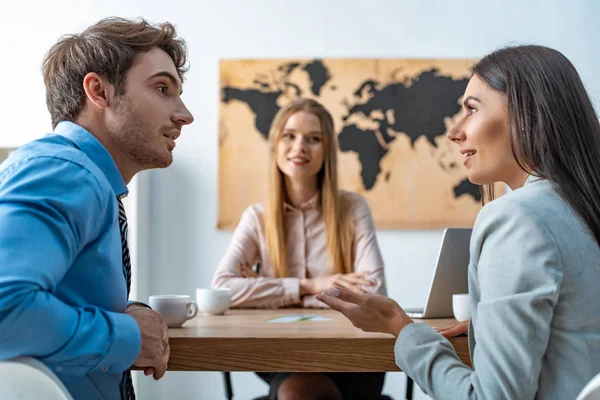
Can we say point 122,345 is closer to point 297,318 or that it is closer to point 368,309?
point 368,309

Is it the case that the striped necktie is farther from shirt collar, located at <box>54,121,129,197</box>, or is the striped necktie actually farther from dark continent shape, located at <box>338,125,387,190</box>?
dark continent shape, located at <box>338,125,387,190</box>

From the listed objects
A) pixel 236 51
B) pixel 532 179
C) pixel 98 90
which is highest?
pixel 236 51

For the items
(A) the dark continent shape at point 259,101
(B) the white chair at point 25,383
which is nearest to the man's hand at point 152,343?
(B) the white chair at point 25,383

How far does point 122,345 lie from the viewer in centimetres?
109

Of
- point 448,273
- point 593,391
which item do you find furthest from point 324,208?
point 593,391

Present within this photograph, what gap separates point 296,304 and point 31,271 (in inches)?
57.8

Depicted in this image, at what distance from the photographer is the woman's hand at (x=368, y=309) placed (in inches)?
50.4

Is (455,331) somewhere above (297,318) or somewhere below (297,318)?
above

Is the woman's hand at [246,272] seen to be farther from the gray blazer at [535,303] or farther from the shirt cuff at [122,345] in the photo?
the gray blazer at [535,303]

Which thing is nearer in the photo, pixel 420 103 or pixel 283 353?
pixel 283 353

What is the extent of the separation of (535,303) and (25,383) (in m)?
0.71

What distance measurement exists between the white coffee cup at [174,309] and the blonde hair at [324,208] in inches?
41.7

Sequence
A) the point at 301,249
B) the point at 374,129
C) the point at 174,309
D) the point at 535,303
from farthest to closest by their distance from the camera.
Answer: the point at 374,129 → the point at 301,249 → the point at 174,309 → the point at 535,303

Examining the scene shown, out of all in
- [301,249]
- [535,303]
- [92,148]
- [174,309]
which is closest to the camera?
[535,303]
